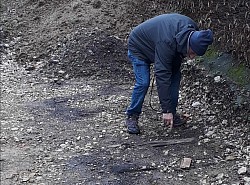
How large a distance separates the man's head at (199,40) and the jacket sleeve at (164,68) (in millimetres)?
279

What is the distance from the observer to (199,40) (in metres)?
4.86

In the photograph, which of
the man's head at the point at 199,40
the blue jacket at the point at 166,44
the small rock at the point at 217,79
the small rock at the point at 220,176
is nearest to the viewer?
the small rock at the point at 220,176

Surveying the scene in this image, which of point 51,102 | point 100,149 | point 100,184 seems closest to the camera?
point 100,184

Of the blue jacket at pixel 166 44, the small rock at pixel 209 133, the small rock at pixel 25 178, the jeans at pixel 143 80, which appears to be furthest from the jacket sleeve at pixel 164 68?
the small rock at pixel 25 178

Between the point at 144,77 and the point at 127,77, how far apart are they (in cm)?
258

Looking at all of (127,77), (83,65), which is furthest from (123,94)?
(83,65)

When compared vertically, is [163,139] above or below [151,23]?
below

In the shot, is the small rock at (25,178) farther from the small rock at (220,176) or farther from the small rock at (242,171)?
the small rock at (242,171)

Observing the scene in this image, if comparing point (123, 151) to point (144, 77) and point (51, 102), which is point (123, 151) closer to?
point (144, 77)

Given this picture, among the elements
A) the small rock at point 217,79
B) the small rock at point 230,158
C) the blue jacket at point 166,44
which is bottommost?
the small rock at point 230,158

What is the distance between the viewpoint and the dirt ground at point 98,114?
16.4 feet

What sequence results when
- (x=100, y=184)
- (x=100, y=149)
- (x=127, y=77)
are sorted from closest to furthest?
(x=100, y=184), (x=100, y=149), (x=127, y=77)

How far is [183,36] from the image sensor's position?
5.02m

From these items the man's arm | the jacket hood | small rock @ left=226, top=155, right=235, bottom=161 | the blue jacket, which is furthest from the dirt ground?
the jacket hood
